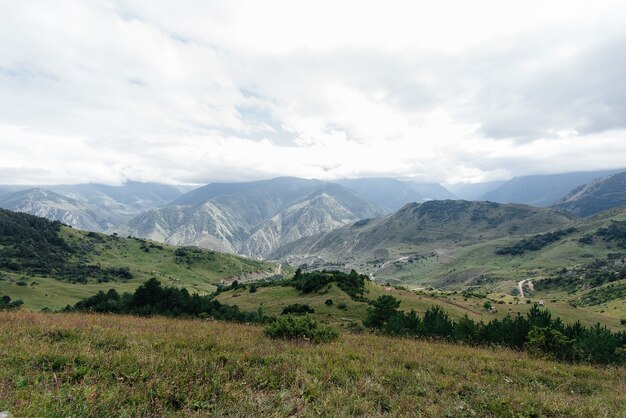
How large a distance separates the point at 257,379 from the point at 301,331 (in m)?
6.04

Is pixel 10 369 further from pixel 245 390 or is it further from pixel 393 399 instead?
pixel 393 399

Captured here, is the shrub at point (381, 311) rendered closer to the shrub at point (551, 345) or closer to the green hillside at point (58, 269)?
the shrub at point (551, 345)

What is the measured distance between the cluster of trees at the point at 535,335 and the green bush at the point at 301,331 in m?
6.86

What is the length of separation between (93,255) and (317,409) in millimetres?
222954

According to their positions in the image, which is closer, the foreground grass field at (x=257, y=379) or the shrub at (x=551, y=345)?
the foreground grass field at (x=257, y=379)

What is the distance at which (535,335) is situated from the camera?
1662 cm

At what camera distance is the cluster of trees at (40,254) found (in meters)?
137

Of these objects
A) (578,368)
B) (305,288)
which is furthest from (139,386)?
(305,288)

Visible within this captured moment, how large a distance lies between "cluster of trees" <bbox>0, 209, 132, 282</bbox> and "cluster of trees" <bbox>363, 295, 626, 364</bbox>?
149 m

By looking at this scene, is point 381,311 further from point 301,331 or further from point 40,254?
point 40,254

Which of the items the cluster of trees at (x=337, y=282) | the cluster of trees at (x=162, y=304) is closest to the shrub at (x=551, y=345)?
the cluster of trees at (x=162, y=304)

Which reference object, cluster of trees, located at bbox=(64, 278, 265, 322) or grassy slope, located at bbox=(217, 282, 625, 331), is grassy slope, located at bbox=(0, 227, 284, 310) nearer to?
cluster of trees, located at bbox=(64, 278, 265, 322)

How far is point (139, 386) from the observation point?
7586 millimetres

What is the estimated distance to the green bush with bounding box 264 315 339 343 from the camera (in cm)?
1448
